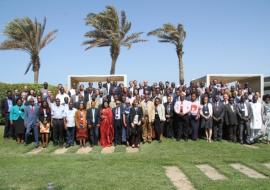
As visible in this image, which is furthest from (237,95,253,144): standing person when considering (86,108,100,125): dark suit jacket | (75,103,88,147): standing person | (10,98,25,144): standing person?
(10,98,25,144): standing person

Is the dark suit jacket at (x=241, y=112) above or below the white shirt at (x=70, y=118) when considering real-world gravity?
above

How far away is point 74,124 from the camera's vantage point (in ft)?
47.6

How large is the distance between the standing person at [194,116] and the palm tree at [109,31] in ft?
55.8

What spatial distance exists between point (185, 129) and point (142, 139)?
5.73 ft

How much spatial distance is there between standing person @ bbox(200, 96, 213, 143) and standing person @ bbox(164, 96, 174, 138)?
4.00ft

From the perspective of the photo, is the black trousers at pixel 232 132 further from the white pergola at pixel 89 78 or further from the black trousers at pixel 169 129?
the white pergola at pixel 89 78

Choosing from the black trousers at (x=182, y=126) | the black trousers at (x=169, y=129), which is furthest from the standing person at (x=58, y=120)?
the black trousers at (x=182, y=126)

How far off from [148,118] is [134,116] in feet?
2.29

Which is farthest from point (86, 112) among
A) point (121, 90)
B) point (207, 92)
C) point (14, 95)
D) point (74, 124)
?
point (207, 92)

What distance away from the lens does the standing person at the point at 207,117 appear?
15.0 m

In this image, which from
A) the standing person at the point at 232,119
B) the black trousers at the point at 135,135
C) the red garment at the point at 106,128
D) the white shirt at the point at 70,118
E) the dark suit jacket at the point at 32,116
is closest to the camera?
the black trousers at the point at 135,135

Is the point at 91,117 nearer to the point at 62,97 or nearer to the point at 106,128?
the point at 106,128

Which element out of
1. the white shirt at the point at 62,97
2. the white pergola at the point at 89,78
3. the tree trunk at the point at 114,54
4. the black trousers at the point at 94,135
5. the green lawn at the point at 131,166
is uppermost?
the tree trunk at the point at 114,54

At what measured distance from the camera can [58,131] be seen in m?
14.6
